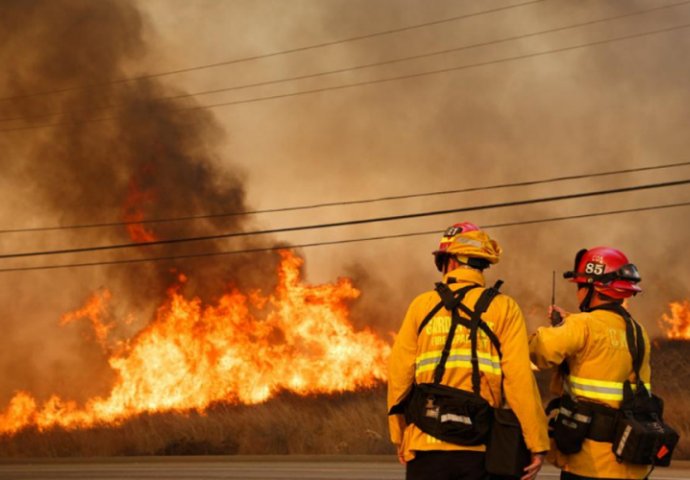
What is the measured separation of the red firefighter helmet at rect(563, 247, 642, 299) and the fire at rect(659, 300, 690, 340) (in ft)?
90.1

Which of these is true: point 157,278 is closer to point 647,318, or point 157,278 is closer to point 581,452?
point 647,318

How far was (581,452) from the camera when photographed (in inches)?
174

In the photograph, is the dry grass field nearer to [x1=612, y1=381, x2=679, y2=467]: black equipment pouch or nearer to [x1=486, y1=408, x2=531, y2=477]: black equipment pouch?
[x1=612, y1=381, x2=679, y2=467]: black equipment pouch

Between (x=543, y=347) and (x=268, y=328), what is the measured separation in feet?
74.1

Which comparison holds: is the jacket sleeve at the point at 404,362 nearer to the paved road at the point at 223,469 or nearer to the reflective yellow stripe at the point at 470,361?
the reflective yellow stripe at the point at 470,361

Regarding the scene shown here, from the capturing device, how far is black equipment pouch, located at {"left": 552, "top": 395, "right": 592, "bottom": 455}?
4391 mm

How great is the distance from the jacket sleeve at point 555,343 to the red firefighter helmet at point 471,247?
1.38 feet

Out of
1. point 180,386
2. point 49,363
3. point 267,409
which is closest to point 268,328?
point 180,386

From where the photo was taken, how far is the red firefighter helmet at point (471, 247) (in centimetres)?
425

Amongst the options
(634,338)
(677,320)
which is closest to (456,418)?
(634,338)

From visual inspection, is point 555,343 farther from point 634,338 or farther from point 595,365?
point 634,338

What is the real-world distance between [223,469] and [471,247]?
37.4ft

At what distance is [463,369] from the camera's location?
13.4 ft

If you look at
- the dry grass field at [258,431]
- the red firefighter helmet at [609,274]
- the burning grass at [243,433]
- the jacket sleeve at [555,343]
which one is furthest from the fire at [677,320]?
the jacket sleeve at [555,343]
